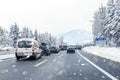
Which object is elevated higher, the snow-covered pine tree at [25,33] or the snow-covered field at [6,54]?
the snow-covered pine tree at [25,33]

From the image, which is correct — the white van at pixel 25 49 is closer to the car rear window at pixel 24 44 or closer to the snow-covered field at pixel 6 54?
the car rear window at pixel 24 44

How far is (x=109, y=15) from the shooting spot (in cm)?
6438

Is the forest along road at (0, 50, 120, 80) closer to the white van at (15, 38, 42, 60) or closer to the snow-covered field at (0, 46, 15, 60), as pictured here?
the white van at (15, 38, 42, 60)

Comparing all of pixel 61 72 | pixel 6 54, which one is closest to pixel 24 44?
pixel 61 72

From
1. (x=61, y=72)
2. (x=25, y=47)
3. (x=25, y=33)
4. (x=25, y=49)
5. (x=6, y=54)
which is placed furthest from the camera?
(x=25, y=33)

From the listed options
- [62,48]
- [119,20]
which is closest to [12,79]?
[119,20]

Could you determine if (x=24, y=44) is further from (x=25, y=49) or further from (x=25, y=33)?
(x=25, y=33)

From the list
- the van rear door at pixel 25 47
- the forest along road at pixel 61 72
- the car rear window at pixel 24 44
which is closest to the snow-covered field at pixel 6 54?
the car rear window at pixel 24 44

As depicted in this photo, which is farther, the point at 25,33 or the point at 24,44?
the point at 25,33

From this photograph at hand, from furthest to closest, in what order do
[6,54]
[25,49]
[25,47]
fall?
[6,54] < [25,47] < [25,49]

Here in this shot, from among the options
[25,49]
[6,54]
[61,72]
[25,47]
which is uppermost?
[25,47]

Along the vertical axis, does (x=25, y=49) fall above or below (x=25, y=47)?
below

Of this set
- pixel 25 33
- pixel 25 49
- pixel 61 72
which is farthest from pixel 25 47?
pixel 25 33

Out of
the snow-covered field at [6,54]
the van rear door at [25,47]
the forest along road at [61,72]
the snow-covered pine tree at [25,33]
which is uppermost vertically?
the snow-covered pine tree at [25,33]
